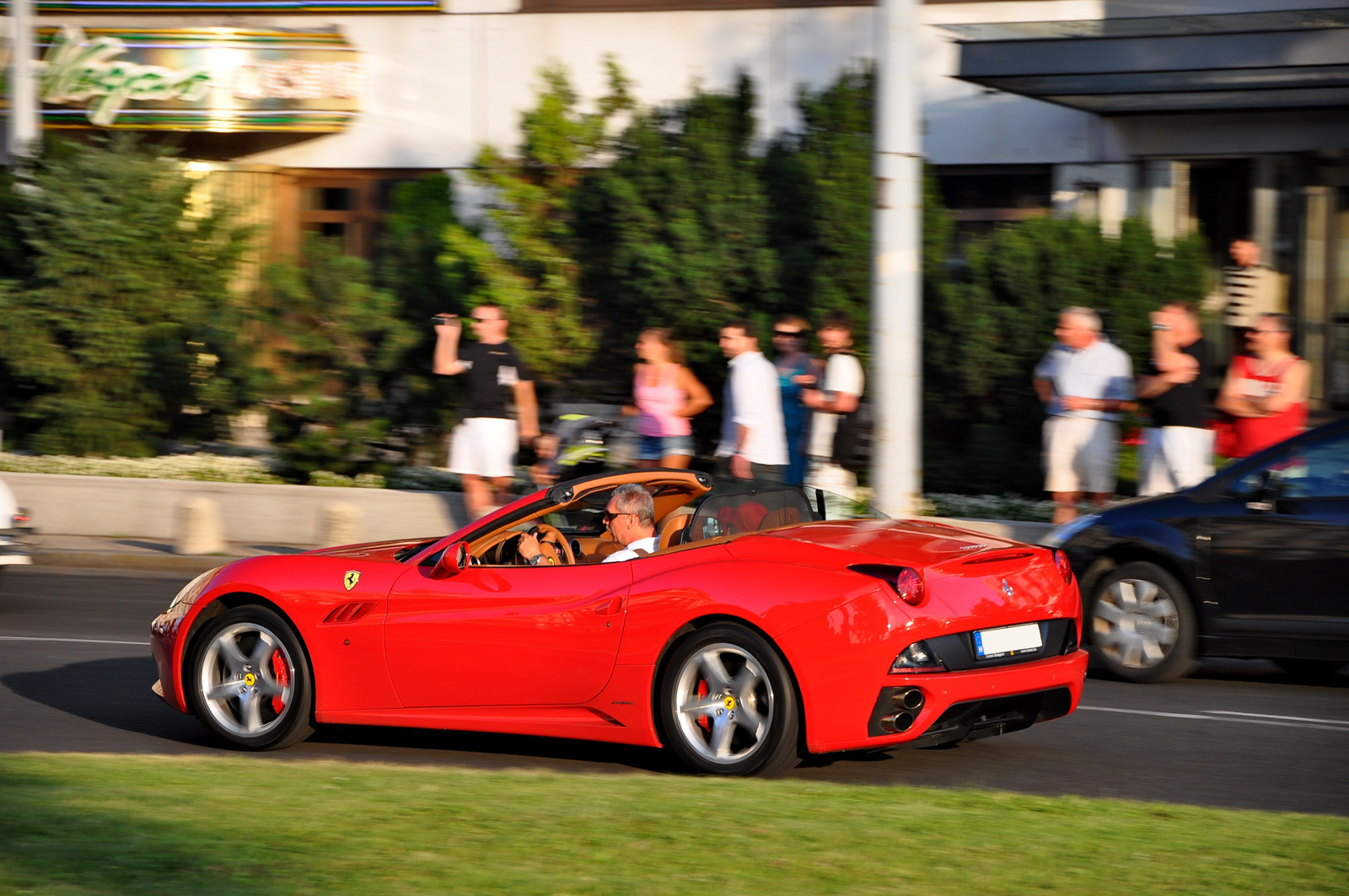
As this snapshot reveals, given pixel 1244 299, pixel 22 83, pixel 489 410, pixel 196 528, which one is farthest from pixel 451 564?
pixel 22 83

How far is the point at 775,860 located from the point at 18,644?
6.89 metres

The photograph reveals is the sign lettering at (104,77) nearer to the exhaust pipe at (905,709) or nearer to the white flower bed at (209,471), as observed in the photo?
the white flower bed at (209,471)

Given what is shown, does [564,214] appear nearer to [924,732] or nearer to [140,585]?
[140,585]

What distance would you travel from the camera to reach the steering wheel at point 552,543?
733cm

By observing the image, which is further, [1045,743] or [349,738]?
[349,738]

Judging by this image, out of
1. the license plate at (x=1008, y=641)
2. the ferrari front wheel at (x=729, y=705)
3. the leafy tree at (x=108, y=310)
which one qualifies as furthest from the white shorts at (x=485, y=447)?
the license plate at (x=1008, y=641)

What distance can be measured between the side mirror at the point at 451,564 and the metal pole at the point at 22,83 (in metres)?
13.4

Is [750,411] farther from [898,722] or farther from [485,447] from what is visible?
[898,722]

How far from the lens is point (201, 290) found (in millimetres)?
18250

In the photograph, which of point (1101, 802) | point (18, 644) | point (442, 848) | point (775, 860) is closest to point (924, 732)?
point (1101, 802)

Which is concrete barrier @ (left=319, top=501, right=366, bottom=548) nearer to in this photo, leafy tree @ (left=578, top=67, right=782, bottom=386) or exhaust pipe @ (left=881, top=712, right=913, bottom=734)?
leafy tree @ (left=578, top=67, right=782, bottom=386)

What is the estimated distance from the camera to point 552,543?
7.46 m

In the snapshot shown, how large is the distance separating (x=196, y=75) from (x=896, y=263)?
12.0 metres

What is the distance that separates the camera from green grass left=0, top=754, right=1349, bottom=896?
15.1 ft
